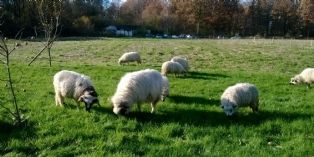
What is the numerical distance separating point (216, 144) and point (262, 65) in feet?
84.5

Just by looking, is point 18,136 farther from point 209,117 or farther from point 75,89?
point 209,117

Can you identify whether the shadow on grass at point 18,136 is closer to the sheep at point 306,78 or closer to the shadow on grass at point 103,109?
the shadow on grass at point 103,109

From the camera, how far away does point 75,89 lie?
43.8ft

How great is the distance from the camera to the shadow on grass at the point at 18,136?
30.9 feet

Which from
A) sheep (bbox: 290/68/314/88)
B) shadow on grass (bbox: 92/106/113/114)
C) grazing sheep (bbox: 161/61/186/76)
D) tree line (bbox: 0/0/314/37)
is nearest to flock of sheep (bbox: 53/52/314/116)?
shadow on grass (bbox: 92/106/113/114)

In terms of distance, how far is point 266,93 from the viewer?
1716 cm

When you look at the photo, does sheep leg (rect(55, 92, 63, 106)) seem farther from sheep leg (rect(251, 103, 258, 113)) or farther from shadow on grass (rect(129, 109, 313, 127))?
sheep leg (rect(251, 103, 258, 113))

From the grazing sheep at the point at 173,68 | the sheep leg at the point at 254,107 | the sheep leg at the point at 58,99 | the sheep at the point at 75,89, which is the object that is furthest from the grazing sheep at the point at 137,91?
the grazing sheep at the point at 173,68

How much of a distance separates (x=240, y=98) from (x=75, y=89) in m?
5.17

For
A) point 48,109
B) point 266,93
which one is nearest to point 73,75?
Result: point 48,109

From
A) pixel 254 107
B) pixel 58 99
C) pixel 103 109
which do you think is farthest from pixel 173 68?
pixel 103 109

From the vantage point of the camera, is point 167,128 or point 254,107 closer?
point 167,128

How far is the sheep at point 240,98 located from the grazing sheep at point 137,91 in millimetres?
2117

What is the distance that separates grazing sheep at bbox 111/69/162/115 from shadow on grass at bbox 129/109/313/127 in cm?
39
